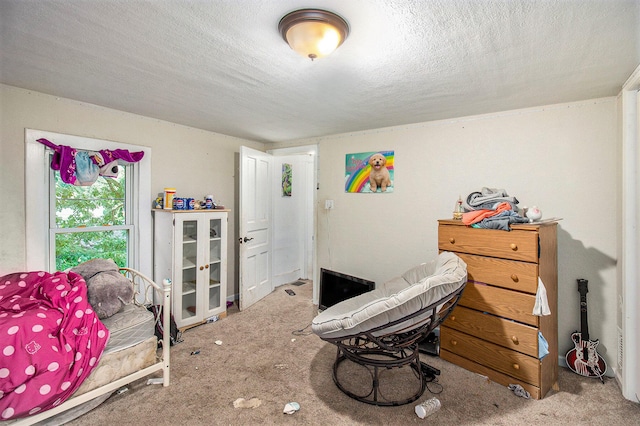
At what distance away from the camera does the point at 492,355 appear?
88.1 inches

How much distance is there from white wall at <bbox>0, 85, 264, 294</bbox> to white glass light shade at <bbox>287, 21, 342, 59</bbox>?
235 cm

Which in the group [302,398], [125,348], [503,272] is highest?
[503,272]

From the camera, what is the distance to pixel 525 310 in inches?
81.9

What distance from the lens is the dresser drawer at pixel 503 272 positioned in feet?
6.74

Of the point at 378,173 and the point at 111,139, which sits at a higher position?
the point at 111,139

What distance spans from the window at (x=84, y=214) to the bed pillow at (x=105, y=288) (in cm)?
49

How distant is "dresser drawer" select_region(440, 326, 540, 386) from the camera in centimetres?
206

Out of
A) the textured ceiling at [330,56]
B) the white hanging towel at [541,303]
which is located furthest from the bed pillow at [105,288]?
the white hanging towel at [541,303]

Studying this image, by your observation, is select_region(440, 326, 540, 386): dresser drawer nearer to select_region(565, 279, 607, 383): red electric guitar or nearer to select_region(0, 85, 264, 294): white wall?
select_region(565, 279, 607, 383): red electric guitar

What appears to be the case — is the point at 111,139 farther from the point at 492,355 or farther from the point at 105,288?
the point at 492,355

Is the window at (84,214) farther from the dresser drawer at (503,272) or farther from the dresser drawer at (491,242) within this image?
the dresser drawer at (503,272)

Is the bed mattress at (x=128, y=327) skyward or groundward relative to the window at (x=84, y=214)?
groundward

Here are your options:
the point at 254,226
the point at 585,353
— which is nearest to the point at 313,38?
the point at 254,226

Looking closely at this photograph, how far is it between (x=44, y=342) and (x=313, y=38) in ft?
7.14
